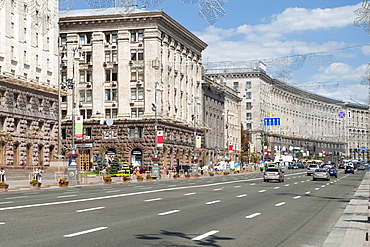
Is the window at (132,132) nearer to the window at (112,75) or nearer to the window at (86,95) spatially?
the window at (112,75)

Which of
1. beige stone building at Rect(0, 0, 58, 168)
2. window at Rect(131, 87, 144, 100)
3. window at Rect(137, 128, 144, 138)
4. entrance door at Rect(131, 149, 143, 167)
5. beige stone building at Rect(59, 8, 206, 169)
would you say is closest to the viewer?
beige stone building at Rect(0, 0, 58, 168)

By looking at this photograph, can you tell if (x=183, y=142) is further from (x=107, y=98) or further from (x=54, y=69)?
(x=54, y=69)

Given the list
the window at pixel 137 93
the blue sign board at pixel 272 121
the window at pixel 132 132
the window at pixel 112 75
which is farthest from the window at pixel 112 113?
the blue sign board at pixel 272 121

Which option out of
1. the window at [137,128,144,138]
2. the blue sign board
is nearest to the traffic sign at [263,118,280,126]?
the blue sign board

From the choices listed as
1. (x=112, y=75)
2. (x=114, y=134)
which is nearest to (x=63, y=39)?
(x=112, y=75)

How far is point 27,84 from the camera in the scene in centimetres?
6247

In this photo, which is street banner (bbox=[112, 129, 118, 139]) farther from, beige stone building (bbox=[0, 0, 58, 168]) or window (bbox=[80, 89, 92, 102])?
beige stone building (bbox=[0, 0, 58, 168])

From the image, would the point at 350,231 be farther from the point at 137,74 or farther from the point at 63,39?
the point at 63,39

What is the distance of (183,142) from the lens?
93.0m

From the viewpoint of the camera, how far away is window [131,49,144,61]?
84375 millimetres

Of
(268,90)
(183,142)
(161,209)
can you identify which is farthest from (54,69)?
(268,90)

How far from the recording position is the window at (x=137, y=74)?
84.1 metres

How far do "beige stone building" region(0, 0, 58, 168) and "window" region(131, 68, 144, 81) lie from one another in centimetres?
1549

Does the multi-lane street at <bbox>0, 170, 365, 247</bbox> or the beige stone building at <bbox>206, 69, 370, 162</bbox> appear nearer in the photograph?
the multi-lane street at <bbox>0, 170, 365, 247</bbox>
